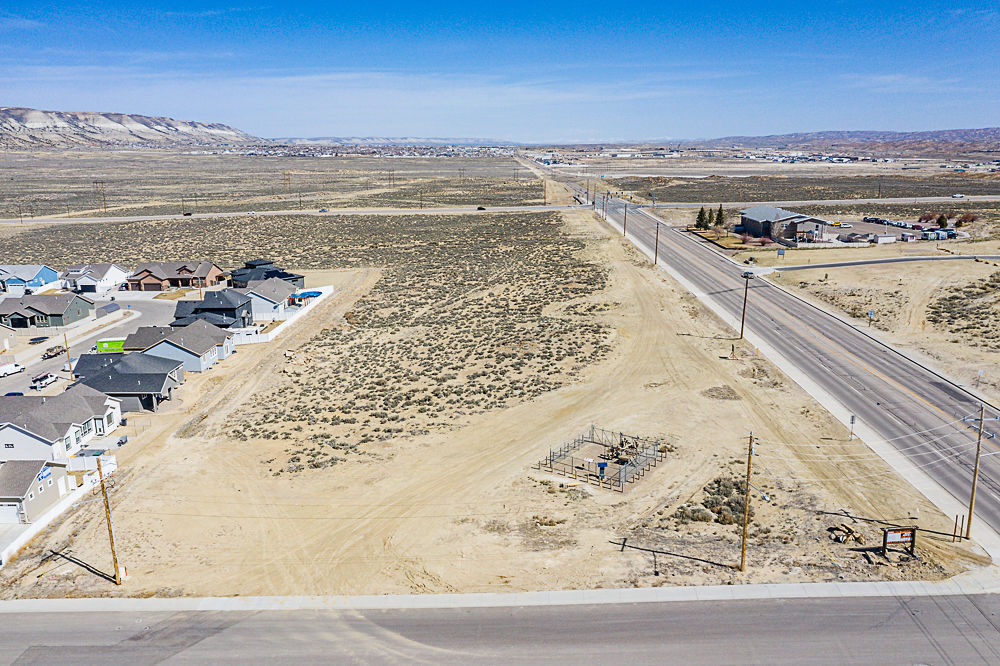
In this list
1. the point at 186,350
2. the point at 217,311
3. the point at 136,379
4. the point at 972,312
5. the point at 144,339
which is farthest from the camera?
the point at 972,312

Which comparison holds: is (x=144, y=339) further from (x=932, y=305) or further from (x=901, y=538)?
(x=932, y=305)

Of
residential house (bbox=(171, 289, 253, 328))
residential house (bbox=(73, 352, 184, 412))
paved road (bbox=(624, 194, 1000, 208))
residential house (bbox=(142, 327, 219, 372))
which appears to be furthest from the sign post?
paved road (bbox=(624, 194, 1000, 208))

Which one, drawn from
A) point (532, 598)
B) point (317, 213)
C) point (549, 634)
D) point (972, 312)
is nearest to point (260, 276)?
point (532, 598)

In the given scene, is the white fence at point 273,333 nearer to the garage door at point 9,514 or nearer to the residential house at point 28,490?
the residential house at point 28,490

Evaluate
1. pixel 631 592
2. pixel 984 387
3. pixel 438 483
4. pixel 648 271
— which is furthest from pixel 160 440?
pixel 648 271

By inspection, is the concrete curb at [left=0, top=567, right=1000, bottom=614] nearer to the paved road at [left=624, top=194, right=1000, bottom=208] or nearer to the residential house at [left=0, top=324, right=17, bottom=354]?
the residential house at [left=0, top=324, right=17, bottom=354]

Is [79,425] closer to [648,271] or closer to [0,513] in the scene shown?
[0,513]
